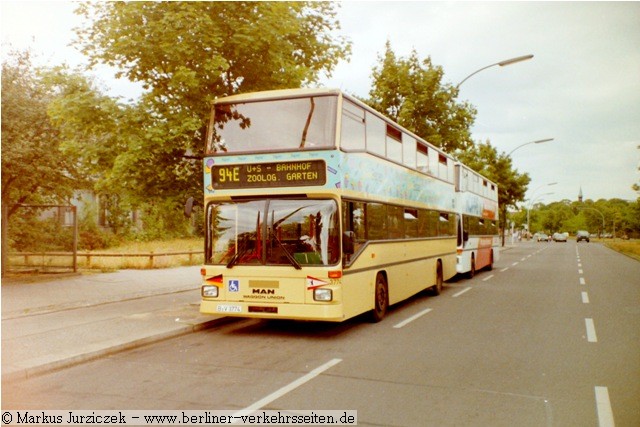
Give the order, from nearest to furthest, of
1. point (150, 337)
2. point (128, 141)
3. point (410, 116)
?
point (150, 337) < point (128, 141) < point (410, 116)

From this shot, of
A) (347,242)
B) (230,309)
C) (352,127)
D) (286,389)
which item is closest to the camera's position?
(286,389)

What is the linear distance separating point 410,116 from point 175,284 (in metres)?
12.8

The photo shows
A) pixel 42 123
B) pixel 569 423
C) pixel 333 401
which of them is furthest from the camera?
pixel 42 123

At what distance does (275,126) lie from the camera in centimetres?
969

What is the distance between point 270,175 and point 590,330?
243 inches

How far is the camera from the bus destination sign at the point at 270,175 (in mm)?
9312

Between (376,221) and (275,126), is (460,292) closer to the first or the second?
(376,221)

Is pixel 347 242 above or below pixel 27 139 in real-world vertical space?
below

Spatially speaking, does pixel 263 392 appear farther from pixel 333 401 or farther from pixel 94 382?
pixel 94 382

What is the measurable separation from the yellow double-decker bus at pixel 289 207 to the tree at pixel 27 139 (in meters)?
8.13

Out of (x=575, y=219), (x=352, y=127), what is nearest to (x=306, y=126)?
(x=352, y=127)

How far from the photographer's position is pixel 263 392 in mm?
6109

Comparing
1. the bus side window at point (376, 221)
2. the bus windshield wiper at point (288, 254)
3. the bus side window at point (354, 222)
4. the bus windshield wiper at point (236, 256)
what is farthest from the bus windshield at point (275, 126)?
the bus side window at point (376, 221)

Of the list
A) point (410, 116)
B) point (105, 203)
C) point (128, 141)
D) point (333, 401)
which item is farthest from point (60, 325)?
point (105, 203)
